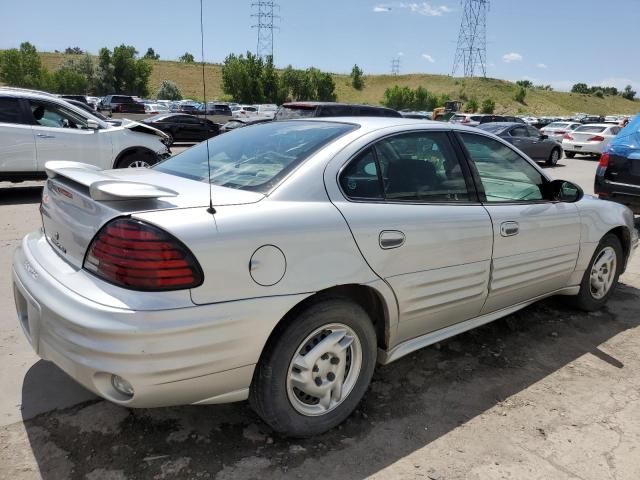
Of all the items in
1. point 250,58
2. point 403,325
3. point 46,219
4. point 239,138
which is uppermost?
point 250,58

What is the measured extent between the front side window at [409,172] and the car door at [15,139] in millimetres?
7351

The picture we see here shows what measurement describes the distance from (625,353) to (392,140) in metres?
2.44

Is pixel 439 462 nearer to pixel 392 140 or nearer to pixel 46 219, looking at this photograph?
pixel 392 140

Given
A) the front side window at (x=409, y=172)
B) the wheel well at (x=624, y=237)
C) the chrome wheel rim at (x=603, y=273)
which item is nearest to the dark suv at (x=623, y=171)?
the wheel well at (x=624, y=237)

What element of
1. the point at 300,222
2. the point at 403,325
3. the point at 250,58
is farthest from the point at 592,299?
the point at 250,58

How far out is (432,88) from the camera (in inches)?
3873

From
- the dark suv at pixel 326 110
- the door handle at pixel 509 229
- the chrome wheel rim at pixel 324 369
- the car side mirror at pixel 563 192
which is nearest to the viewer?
the chrome wheel rim at pixel 324 369

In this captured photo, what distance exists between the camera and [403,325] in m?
2.88

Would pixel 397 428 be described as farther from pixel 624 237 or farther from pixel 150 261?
pixel 624 237

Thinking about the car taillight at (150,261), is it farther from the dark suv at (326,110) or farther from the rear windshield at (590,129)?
the rear windshield at (590,129)

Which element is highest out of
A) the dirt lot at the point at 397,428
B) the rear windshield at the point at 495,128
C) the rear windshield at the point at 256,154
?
the rear windshield at the point at 256,154

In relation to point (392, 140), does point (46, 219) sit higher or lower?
lower

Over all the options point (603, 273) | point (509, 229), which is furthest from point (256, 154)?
point (603, 273)

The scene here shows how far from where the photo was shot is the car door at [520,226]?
10.9ft
